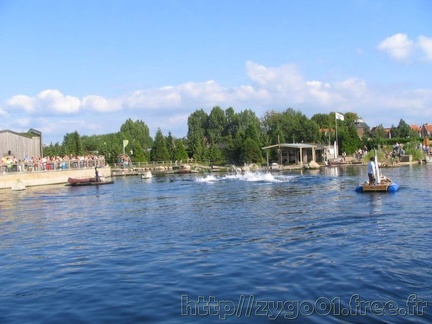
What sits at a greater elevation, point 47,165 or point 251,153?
point 251,153

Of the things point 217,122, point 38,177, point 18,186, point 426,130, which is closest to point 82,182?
point 38,177

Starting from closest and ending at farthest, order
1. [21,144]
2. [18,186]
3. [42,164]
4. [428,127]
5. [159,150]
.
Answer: [18,186] → [42,164] → [21,144] → [159,150] → [428,127]

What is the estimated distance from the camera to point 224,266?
1314 centimetres

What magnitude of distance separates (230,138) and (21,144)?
5966 centimetres

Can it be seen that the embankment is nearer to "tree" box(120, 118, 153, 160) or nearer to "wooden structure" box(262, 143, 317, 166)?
"wooden structure" box(262, 143, 317, 166)

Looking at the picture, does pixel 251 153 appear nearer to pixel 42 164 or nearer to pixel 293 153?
pixel 293 153

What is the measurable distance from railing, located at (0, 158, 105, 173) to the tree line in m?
24.9

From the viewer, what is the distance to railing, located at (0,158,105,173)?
5097 centimetres

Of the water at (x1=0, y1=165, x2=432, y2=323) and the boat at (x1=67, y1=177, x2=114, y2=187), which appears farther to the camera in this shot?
the boat at (x1=67, y1=177, x2=114, y2=187)

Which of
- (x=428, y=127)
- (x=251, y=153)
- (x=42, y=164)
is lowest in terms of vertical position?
(x=42, y=164)

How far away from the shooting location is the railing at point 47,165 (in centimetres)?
5097

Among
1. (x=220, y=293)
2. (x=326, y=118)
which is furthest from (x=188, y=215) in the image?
(x=326, y=118)

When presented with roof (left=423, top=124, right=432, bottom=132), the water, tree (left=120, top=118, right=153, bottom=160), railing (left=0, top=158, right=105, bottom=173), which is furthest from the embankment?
roof (left=423, top=124, right=432, bottom=132)

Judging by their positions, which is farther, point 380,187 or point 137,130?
point 137,130
